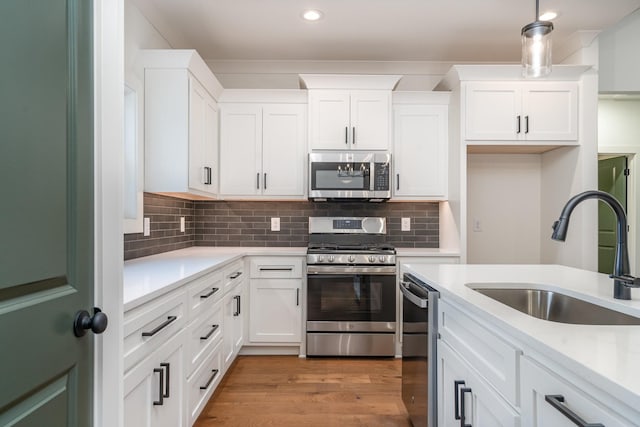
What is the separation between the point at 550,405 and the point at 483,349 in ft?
1.15

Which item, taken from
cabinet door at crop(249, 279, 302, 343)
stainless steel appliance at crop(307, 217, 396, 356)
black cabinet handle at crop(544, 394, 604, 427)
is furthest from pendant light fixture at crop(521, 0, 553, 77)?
cabinet door at crop(249, 279, 302, 343)

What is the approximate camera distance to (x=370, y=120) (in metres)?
3.18

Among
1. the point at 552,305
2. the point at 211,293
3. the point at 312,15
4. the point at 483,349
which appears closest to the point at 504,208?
the point at 552,305

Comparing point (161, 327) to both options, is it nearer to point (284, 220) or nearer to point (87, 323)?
point (87, 323)

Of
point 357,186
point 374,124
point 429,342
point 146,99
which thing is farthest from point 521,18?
point 146,99

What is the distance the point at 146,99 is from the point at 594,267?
370 centimetres

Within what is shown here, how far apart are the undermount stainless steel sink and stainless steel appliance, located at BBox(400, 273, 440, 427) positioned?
0.81 ft

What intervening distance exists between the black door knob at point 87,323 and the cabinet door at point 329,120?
247cm

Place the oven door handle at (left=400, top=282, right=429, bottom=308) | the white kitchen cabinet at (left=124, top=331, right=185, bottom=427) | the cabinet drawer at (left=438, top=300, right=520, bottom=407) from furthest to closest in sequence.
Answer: the oven door handle at (left=400, top=282, right=429, bottom=308), the white kitchen cabinet at (left=124, top=331, right=185, bottom=427), the cabinet drawer at (left=438, top=300, right=520, bottom=407)

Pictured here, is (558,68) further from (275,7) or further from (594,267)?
(275,7)

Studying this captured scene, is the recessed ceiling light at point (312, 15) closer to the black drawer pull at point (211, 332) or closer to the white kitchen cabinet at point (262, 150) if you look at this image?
the white kitchen cabinet at point (262, 150)

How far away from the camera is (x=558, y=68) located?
9.71 ft

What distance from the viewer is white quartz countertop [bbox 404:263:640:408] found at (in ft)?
2.15

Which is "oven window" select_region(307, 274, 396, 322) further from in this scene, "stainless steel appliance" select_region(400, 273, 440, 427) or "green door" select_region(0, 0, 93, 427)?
"green door" select_region(0, 0, 93, 427)
